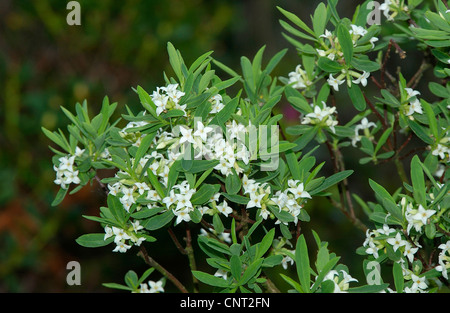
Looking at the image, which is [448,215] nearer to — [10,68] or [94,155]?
[94,155]

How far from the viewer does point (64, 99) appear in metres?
2.74

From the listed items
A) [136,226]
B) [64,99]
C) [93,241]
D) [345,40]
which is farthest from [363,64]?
[64,99]

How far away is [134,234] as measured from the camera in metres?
1.17

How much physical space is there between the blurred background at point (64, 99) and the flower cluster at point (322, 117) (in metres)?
1.54

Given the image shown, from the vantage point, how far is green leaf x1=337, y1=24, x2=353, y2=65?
115 cm

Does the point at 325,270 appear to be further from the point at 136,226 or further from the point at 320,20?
the point at 320,20

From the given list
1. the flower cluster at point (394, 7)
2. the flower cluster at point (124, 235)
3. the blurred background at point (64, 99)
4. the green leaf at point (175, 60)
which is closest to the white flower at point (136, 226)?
the flower cluster at point (124, 235)

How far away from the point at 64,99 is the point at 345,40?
6.28 ft

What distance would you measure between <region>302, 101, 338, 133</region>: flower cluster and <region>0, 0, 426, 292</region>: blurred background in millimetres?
1541

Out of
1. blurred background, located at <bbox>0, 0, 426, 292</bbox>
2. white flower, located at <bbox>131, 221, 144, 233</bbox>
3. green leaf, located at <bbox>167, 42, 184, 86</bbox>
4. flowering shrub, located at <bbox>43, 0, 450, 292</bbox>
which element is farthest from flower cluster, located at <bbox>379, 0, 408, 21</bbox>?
blurred background, located at <bbox>0, 0, 426, 292</bbox>

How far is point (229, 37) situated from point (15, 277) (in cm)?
293

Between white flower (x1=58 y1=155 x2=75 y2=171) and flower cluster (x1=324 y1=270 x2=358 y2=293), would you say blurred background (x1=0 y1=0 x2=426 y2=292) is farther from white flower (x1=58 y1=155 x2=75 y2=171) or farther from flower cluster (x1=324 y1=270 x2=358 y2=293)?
flower cluster (x1=324 y1=270 x2=358 y2=293)

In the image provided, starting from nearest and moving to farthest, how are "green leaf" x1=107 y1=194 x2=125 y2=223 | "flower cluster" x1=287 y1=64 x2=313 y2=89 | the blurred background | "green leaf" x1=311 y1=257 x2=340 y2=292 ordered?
"green leaf" x1=311 y1=257 x2=340 y2=292 → "green leaf" x1=107 y1=194 x2=125 y2=223 → "flower cluster" x1=287 y1=64 x2=313 y2=89 → the blurred background
